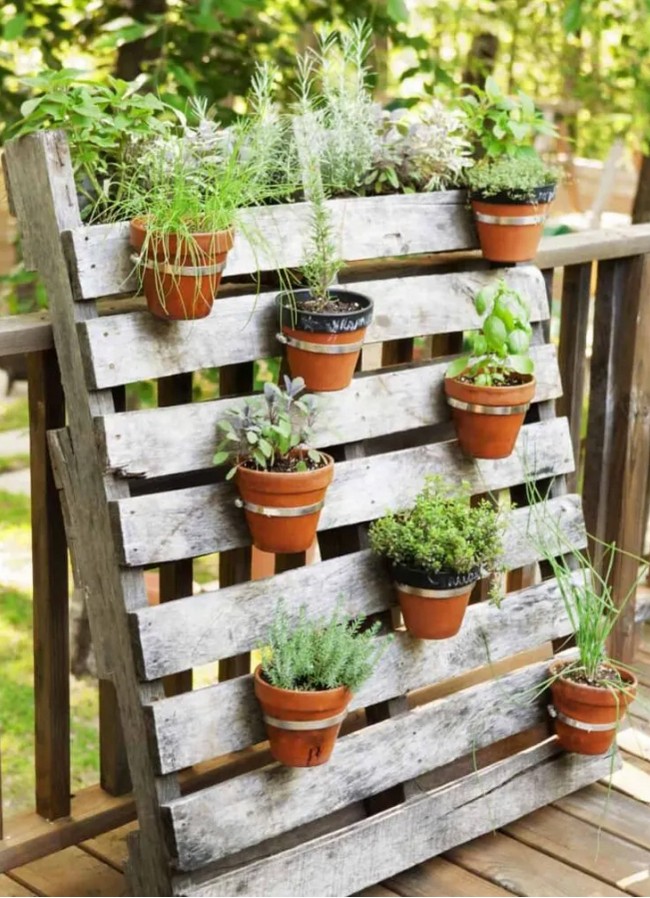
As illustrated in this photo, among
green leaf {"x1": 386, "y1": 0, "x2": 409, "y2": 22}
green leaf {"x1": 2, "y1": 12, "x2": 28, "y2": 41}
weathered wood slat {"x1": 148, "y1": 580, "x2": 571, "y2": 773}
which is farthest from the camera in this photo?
green leaf {"x1": 2, "y1": 12, "x2": 28, "y2": 41}

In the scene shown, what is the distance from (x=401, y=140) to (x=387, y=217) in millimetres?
169

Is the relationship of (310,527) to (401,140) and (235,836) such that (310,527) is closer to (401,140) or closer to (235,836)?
(235,836)

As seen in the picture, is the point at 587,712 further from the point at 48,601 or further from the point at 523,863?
the point at 48,601

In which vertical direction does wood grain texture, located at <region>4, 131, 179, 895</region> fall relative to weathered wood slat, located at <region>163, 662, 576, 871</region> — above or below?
above

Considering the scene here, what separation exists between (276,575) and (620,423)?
4.03 ft

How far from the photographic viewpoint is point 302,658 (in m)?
2.20

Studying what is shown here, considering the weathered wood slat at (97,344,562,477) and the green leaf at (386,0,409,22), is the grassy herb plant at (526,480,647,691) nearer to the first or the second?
the weathered wood slat at (97,344,562,477)

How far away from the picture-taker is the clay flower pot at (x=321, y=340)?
222 centimetres

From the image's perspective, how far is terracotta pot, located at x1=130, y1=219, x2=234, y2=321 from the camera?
80.4 inches

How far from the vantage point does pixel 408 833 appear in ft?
8.05

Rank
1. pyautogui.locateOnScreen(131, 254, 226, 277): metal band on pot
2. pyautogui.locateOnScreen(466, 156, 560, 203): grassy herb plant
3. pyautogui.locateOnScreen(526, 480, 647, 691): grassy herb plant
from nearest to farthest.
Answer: pyautogui.locateOnScreen(131, 254, 226, 277): metal band on pot, pyautogui.locateOnScreen(466, 156, 560, 203): grassy herb plant, pyautogui.locateOnScreen(526, 480, 647, 691): grassy herb plant

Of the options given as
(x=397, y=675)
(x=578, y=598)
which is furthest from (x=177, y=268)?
(x=578, y=598)

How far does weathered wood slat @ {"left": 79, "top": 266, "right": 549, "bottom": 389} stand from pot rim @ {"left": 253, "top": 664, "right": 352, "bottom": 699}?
559 mm

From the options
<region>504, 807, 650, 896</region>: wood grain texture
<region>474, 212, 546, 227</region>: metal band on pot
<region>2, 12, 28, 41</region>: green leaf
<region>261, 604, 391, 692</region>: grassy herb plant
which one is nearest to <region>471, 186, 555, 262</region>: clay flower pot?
<region>474, 212, 546, 227</region>: metal band on pot
